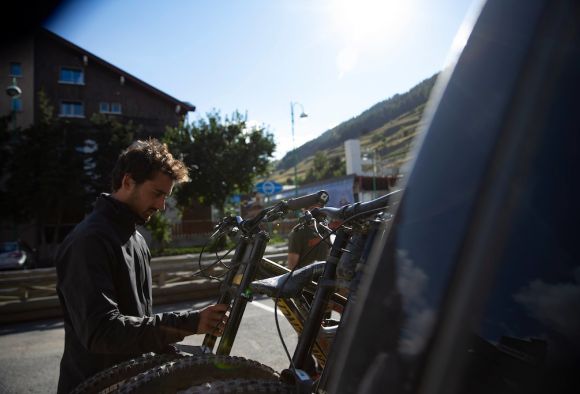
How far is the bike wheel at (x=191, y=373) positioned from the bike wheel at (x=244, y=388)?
0.19 m

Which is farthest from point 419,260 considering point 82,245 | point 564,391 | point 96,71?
point 96,71

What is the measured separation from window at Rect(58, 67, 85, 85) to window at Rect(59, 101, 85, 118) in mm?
1464

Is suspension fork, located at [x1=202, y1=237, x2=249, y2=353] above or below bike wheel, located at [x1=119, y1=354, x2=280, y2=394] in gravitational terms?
above

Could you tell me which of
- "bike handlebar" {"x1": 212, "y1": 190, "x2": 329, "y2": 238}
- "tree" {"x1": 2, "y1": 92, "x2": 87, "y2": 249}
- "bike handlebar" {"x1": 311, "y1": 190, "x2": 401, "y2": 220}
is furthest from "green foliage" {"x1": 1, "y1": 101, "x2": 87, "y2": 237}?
"bike handlebar" {"x1": 311, "y1": 190, "x2": 401, "y2": 220}

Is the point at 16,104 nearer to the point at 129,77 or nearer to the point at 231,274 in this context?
the point at 129,77

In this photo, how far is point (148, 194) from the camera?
219 cm

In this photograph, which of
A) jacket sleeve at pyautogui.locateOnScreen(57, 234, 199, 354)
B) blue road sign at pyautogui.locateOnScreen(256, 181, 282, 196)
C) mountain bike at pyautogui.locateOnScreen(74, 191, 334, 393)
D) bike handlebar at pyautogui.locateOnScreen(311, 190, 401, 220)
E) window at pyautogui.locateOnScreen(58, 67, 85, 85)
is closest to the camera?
bike handlebar at pyautogui.locateOnScreen(311, 190, 401, 220)

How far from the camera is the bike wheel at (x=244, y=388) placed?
131 centimetres

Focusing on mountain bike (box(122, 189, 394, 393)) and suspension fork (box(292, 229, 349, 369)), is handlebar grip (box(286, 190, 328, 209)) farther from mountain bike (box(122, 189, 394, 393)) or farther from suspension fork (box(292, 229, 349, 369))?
suspension fork (box(292, 229, 349, 369))

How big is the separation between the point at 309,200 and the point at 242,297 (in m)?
0.63

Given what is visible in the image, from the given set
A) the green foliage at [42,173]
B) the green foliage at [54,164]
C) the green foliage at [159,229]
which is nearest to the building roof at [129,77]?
the green foliage at [54,164]

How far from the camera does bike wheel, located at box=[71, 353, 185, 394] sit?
5.90 ft

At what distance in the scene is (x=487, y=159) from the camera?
772 mm

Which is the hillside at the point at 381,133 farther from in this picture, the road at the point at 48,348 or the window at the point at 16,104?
the window at the point at 16,104
